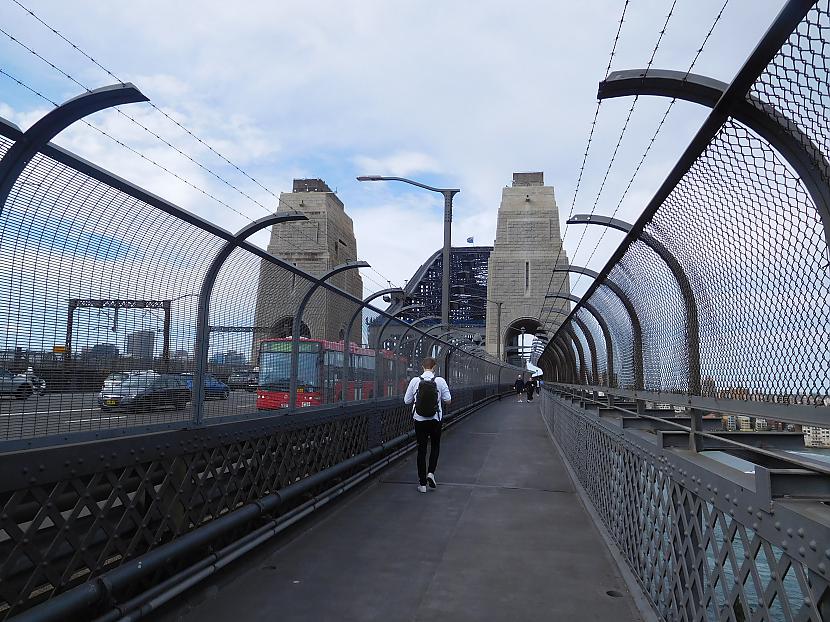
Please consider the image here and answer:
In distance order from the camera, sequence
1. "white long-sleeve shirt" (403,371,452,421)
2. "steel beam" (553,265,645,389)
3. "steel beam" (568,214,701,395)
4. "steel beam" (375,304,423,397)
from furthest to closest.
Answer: "steel beam" (375,304,423,397) < "white long-sleeve shirt" (403,371,452,421) < "steel beam" (553,265,645,389) < "steel beam" (568,214,701,395)

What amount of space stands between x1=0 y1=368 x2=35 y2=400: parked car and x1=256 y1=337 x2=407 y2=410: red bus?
2.36 meters

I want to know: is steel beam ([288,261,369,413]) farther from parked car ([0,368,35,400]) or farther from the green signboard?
parked car ([0,368,35,400])

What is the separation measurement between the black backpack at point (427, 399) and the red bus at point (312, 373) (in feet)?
3.10

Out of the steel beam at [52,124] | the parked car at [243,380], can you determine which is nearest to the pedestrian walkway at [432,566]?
the parked car at [243,380]

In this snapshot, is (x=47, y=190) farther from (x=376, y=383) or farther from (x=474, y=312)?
(x=474, y=312)

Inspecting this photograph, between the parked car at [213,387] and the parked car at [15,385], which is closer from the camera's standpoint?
the parked car at [15,385]

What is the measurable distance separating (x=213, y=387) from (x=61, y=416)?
1.39m

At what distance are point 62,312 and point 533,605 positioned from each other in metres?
3.26

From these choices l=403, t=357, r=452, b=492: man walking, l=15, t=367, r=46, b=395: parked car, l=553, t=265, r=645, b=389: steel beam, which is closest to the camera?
l=15, t=367, r=46, b=395: parked car

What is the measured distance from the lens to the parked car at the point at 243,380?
4.89 metres

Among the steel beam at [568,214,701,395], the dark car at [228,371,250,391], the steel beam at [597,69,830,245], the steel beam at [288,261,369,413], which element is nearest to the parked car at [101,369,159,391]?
the dark car at [228,371,250,391]

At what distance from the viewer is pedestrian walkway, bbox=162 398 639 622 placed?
12.5 feet

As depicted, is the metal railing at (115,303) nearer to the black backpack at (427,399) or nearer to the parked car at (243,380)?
the parked car at (243,380)

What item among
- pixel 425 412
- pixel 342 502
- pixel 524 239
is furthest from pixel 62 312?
pixel 524 239
